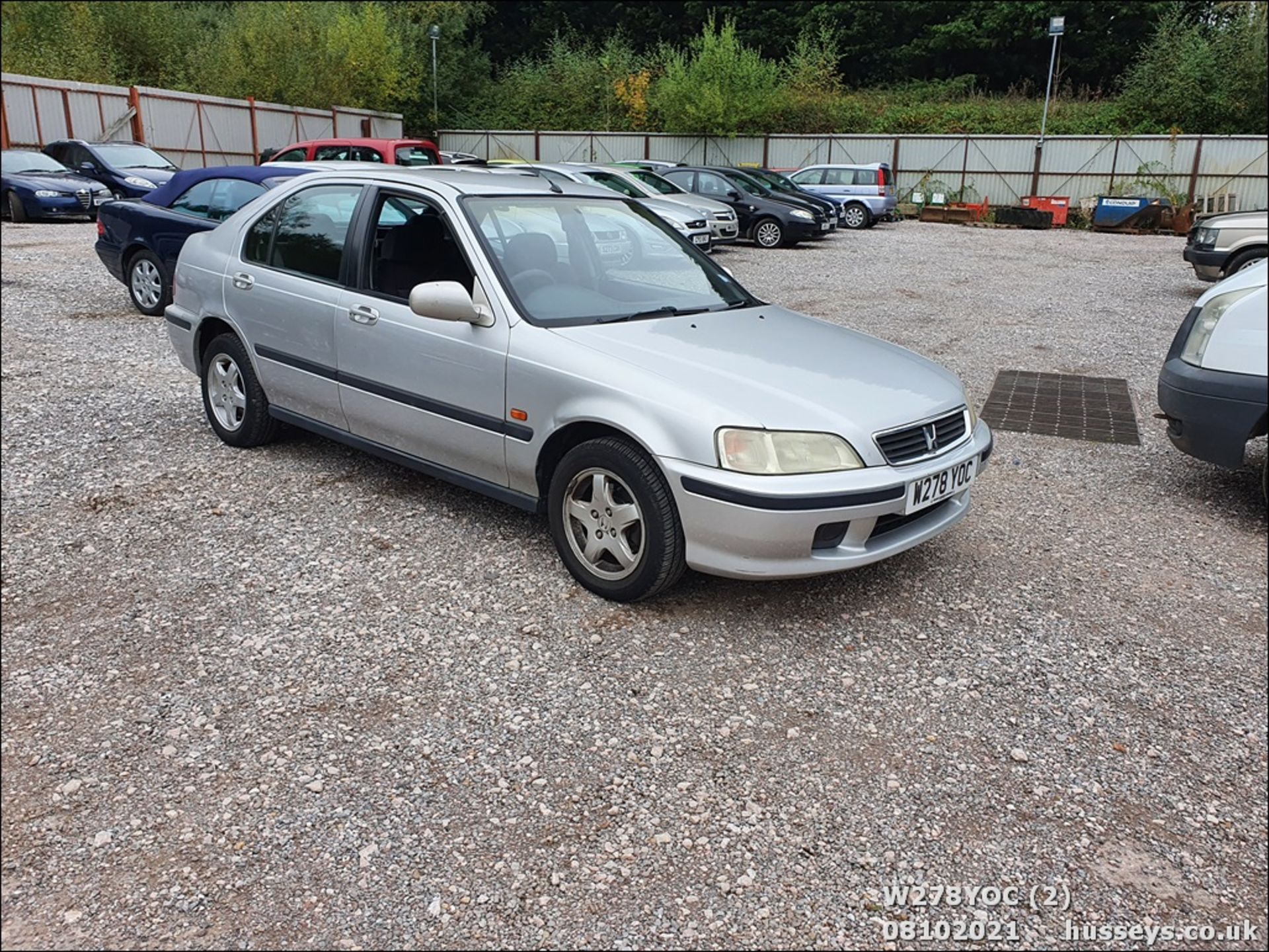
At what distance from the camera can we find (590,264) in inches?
173

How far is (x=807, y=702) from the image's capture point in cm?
312

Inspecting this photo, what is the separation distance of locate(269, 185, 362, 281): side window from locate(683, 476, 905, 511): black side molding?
2262 mm

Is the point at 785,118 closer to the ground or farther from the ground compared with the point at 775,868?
farther from the ground

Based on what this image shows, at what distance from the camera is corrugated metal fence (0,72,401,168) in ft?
67.7

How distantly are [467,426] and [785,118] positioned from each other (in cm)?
3222

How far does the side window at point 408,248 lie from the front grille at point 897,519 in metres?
2.04

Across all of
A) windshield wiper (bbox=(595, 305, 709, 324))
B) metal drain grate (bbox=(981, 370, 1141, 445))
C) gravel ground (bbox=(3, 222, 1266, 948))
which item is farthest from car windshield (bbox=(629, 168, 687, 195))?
windshield wiper (bbox=(595, 305, 709, 324))

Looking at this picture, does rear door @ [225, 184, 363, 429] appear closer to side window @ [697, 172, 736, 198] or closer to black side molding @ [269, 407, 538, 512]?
black side molding @ [269, 407, 538, 512]

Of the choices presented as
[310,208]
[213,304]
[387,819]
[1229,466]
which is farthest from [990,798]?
[213,304]

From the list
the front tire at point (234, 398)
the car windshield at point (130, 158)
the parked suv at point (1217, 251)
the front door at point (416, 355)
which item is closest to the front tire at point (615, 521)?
the front door at point (416, 355)

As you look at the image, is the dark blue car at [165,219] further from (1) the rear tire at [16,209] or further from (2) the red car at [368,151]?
(1) the rear tire at [16,209]

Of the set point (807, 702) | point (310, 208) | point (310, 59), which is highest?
point (310, 59)

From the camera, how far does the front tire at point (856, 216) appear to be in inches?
930

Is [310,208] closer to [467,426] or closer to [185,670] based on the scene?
[467,426]
